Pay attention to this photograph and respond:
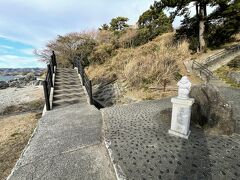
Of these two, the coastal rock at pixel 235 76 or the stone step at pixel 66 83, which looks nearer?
the stone step at pixel 66 83

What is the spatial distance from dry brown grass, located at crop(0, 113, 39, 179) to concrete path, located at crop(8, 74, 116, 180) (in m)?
0.74

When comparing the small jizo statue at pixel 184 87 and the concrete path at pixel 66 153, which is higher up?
the small jizo statue at pixel 184 87

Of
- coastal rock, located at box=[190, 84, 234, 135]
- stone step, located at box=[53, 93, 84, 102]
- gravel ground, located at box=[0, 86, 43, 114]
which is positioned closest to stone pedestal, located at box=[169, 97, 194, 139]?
coastal rock, located at box=[190, 84, 234, 135]

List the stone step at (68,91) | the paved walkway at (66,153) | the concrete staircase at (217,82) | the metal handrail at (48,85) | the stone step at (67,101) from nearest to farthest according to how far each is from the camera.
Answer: the paved walkway at (66,153) → the metal handrail at (48,85) → the stone step at (67,101) → the stone step at (68,91) → the concrete staircase at (217,82)

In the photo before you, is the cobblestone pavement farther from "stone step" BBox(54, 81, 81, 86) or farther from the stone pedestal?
"stone step" BBox(54, 81, 81, 86)

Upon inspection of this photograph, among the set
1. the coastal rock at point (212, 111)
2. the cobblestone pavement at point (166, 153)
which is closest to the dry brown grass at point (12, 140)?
the cobblestone pavement at point (166, 153)

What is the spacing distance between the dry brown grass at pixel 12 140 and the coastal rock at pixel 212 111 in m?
4.75

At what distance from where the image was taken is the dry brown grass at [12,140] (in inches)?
148

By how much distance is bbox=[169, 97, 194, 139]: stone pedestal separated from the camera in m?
3.44

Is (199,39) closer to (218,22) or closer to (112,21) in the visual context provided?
(218,22)

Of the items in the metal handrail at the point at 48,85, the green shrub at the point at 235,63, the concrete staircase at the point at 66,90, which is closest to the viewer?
the metal handrail at the point at 48,85

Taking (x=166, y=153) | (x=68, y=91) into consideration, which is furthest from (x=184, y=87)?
(x=68, y=91)

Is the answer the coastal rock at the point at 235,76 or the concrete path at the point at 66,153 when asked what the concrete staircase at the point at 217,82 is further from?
the concrete path at the point at 66,153

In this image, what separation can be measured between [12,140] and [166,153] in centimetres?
465
